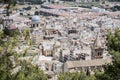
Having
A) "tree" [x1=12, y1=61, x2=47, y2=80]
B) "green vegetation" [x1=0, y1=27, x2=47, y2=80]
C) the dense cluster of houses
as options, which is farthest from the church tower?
"green vegetation" [x1=0, y1=27, x2=47, y2=80]

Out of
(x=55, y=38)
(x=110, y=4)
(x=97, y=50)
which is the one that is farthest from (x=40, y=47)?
(x=110, y=4)

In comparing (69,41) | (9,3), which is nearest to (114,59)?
(9,3)

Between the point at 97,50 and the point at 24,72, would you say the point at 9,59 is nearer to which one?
the point at 24,72

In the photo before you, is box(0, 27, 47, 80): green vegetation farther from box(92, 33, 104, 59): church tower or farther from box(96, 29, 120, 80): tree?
box(92, 33, 104, 59): church tower

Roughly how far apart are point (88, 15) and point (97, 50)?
46.9 meters

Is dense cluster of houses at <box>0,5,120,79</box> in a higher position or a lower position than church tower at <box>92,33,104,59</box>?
lower

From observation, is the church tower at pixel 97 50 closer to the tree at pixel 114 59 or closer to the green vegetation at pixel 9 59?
the tree at pixel 114 59

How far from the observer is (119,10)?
3580 inches

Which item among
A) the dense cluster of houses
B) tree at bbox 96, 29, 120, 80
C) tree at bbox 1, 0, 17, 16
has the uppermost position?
tree at bbox 1, 0, 17, 16

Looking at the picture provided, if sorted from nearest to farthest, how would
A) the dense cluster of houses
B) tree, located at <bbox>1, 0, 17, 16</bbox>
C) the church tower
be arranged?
tree, located at <bbox>1, 0, 17, 16</bbox> < the dense cluster of houses < the church tower

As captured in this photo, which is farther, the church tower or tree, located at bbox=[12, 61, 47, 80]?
the church tower

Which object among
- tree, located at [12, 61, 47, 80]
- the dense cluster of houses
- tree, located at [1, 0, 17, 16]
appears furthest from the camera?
the dense cluster of houses

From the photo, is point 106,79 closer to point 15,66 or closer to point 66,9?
point 15,66

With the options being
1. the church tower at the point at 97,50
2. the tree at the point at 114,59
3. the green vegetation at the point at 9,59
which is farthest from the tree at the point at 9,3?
the church tower at the point at 97,50
